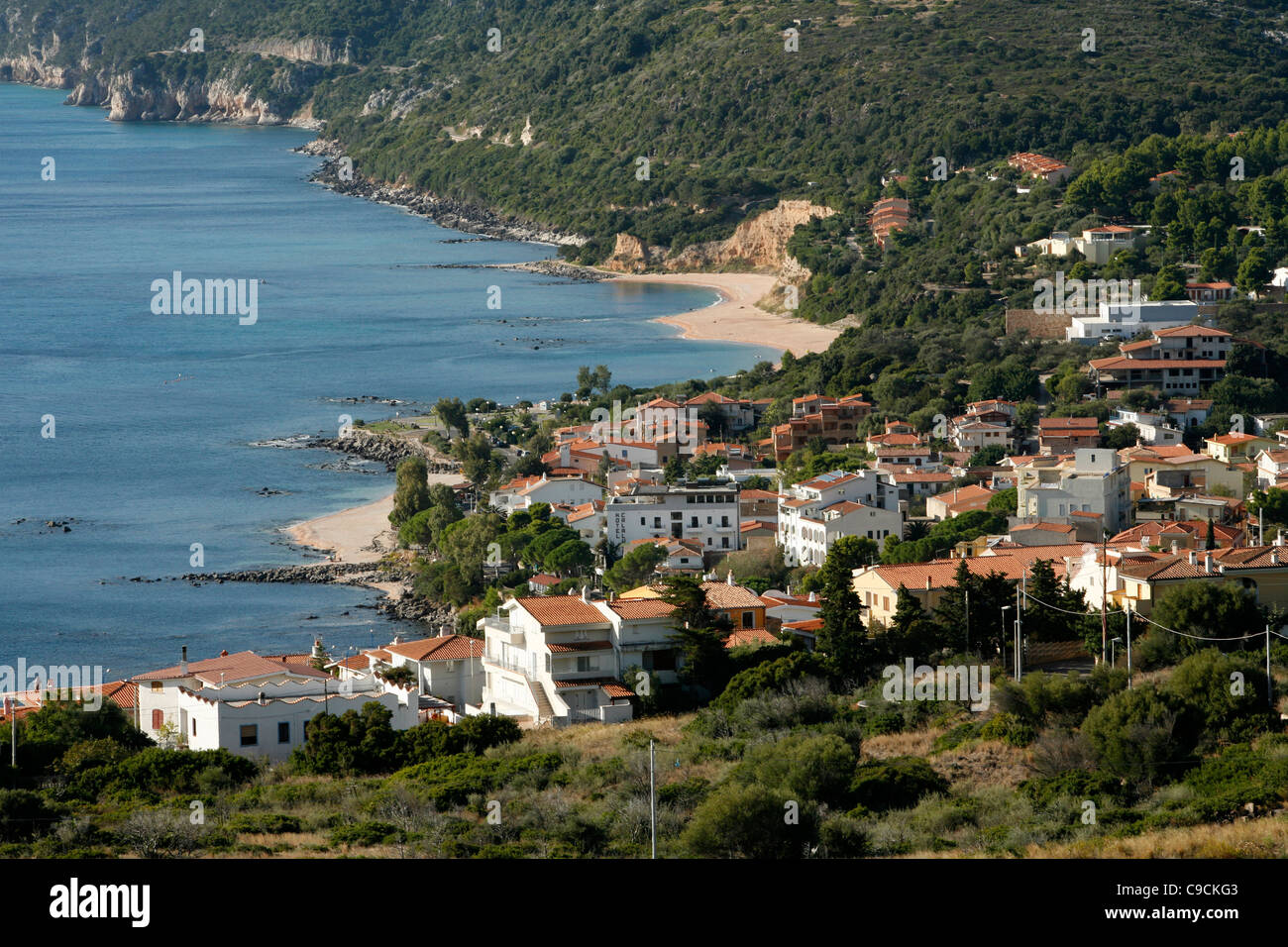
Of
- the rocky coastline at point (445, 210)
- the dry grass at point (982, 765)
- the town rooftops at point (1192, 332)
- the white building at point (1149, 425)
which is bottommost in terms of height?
the dry grass at point (982, 765)

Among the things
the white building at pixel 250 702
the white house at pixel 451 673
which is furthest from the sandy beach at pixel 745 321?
the white building at pixel 250 702

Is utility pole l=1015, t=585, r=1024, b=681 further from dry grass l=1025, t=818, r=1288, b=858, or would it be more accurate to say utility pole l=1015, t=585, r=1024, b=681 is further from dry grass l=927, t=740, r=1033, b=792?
dry grass l=1025, t=818, r=1288, b=858

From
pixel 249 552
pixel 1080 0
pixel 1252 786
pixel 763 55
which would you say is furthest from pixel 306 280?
pixel 1252 786

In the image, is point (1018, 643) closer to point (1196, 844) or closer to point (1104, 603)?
point (1104, 603)

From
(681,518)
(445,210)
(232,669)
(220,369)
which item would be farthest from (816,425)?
(445,210)

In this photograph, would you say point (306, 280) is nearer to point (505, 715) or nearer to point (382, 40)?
point (505, 715)

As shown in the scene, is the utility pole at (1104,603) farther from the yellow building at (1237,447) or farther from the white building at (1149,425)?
the white building at (1149,425)
